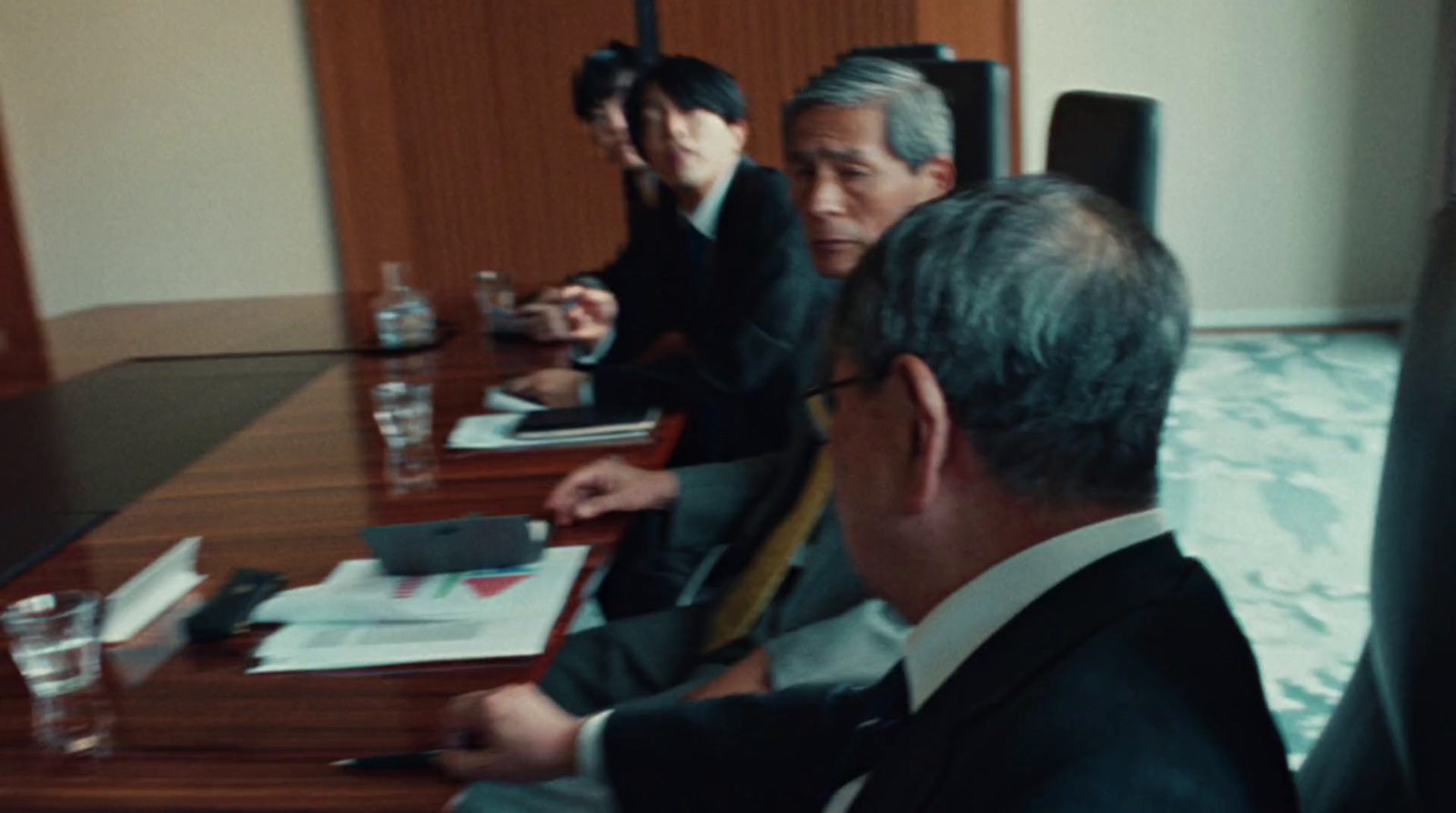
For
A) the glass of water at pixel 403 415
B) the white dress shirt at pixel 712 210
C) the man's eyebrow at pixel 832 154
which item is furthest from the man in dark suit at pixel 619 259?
the man's eyebrow at pixel 832 154

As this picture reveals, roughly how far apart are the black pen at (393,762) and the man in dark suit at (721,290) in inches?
43.8

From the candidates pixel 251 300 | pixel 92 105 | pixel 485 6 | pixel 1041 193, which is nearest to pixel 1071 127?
pixel 1041 193

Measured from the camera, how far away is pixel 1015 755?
2.32 ft

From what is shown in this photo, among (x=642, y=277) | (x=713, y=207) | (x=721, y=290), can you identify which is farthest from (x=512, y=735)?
(x=642, y=277)

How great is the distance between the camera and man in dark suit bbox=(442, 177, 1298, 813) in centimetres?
72

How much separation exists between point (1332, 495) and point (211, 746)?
10.1 ft

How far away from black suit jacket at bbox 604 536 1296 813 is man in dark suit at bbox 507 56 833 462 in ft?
4.18

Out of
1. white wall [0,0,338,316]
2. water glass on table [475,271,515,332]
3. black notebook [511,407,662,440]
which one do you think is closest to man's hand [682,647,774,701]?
black notebook [511,407,662,440]

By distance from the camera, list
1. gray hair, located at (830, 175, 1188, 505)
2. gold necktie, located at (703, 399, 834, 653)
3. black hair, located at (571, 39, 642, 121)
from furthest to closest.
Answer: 1. black hair, located at (571, 39, 642, 121)
2. gold necktie, located at (703, 399, 834, 653)
3. gray hair, located at (830, 175, 1188, 505)

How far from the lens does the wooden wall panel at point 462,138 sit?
5.12 metres

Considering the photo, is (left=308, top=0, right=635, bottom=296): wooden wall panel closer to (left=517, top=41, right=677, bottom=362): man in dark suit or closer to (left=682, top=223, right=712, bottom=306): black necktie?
(left=517, top=41, right=677, bottom=362): man in dark suit

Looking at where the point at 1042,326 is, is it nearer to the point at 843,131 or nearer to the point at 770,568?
the point at 770,568

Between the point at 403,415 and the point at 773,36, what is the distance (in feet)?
11.4

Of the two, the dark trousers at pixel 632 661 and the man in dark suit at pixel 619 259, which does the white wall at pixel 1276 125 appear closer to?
the man in dark suit at pixel 619 259
